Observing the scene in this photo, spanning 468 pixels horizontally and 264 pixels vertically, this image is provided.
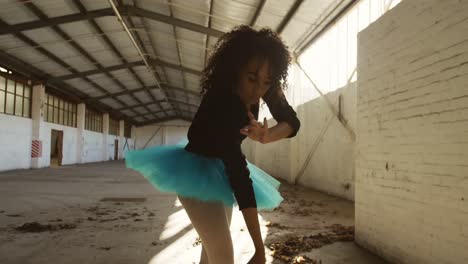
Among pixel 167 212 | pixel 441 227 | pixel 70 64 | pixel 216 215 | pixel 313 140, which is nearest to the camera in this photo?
pixel 216 215

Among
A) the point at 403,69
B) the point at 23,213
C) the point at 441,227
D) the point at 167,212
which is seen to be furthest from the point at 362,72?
the point at 23,213

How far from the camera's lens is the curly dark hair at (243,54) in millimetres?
1217

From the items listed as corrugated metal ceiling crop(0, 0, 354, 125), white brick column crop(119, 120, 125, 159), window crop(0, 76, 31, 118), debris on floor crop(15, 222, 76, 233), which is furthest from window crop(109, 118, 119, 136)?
debris on floor crop(15, 222, 76, 233)

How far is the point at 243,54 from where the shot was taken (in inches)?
47.9

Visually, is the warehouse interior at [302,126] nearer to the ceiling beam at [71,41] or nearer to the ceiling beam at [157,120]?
the ceiling beam at [71,41]

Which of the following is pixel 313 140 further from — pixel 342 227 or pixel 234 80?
pixel 234 80

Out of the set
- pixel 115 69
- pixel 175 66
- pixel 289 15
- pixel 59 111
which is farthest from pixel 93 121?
pixel 289 15

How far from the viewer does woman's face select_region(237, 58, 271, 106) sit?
1.21 meters

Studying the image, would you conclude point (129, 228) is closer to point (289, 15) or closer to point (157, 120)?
point (289, 15)

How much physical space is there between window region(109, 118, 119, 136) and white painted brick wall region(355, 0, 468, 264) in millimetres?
27207

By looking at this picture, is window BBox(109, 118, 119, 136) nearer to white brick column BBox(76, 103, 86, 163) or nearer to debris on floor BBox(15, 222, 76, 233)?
white brick column BBox(76, 103, 86, 163)

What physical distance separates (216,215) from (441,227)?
75.1 inches

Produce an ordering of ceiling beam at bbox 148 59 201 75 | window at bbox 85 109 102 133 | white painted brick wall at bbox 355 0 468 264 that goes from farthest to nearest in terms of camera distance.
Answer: window at bbox 85 109 102 133 < ceiling beam at bbox 148 59 201 75 < white painted brick wall at bbox 355 0 468 264

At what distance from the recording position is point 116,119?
29.5 m
